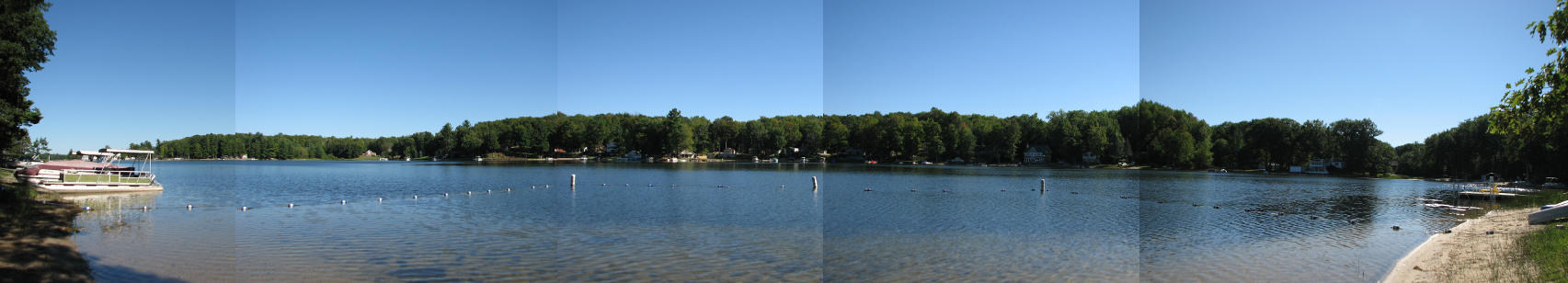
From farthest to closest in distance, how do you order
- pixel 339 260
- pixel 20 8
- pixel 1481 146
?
pixel 1481 146, pixel 20 8, pixel 339 260

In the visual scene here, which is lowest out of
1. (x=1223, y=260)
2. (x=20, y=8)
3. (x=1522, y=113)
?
(x=1223, y=260)

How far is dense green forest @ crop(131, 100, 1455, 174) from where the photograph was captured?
75062mm

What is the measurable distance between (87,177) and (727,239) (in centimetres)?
2698

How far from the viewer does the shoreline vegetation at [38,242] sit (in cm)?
934

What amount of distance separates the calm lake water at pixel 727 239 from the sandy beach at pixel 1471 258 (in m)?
0.67

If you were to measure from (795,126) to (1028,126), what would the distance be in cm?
3814

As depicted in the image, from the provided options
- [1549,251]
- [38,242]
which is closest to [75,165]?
[38,242]

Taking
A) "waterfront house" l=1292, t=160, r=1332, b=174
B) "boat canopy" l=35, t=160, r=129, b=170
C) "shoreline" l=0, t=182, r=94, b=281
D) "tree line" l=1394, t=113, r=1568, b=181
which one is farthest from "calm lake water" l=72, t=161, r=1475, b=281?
"waterfront house" l=1292, t=160, r=1332, b=174

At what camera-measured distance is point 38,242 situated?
11711 millimetres

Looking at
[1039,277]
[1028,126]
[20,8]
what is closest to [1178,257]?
[1039,277]

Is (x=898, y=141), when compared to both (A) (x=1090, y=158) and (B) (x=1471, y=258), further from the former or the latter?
(B) (x=1471, y=258)

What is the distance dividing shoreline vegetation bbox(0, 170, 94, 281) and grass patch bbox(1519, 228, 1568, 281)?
19.4 meters

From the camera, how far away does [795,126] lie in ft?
385

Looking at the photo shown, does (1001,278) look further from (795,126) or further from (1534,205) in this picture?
(795,126)
